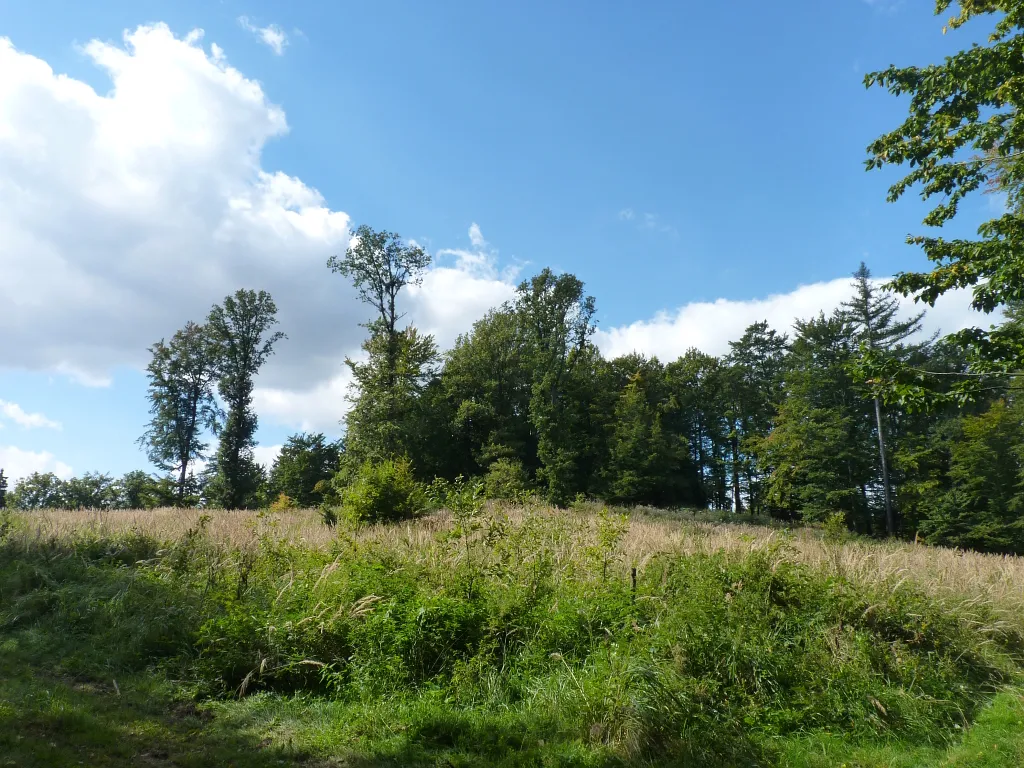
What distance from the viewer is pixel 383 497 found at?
15.8m

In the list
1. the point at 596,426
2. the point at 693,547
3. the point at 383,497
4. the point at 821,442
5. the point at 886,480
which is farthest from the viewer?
the point at 596,426

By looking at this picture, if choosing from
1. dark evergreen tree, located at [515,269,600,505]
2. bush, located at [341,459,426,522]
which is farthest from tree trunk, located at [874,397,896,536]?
bush, located at [341,459,426,522]

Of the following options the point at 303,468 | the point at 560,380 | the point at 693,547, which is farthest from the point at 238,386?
the point at 693,547

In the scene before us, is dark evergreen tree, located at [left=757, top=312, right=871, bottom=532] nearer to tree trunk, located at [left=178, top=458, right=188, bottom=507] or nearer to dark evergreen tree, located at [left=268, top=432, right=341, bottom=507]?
dark evergreen tree, located at [left=268, top=432, right=341, bottom=507]

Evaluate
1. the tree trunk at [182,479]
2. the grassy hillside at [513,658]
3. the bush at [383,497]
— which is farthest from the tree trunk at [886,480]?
the tree trunk at [182,479]

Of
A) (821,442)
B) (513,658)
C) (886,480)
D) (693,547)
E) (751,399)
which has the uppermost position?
(751,399)

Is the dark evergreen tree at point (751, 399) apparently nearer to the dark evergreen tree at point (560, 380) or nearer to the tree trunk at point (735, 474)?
the tree trunk at point (735, 474)

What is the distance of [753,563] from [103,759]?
6.97 metres

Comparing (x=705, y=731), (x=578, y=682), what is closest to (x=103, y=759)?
(x=578, y=682)

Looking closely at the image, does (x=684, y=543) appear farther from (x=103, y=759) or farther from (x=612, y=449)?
(x=612, y=449)

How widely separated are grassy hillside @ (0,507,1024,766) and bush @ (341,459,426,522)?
5495 mm

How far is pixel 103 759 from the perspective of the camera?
14.2 feet

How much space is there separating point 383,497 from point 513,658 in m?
10.1

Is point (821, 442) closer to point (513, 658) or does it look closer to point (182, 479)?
point (513, 658)
